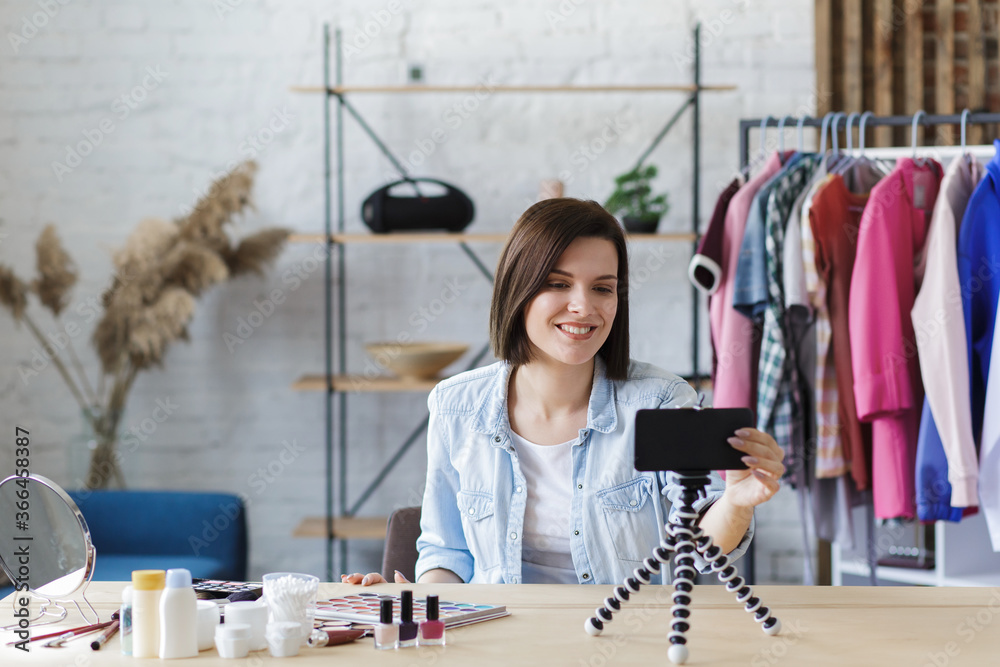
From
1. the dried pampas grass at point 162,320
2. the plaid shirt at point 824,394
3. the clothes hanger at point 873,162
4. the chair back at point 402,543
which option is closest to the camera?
the chair back at point 402,543

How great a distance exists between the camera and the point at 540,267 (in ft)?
5.40

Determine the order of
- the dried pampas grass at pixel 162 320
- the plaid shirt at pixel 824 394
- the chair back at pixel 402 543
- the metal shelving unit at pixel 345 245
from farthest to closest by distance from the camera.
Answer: the metal shelving unit at pixel 345 245 < the dried pampas grass at pixel 162 320 < the plaid shirt at pixel 824 394 < the chair back at pixel 402 543

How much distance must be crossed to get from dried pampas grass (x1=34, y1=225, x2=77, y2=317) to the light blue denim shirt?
1.83m

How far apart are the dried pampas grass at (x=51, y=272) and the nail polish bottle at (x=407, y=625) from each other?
90.3 inches

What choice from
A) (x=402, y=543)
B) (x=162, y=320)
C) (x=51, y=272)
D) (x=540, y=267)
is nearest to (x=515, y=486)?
(x=402, y=543)

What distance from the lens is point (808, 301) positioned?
8.24ft

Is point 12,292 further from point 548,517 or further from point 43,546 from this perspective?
point 548,517

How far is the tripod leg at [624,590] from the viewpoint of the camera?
1.24 m

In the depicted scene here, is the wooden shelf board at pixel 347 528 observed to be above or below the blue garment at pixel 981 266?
below

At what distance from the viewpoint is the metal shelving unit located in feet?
10.2

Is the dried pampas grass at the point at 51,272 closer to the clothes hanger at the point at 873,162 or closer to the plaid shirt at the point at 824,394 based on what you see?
the plaid shirt at the point at 824,394

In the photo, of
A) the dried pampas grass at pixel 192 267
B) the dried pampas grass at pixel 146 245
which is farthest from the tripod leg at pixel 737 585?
the dried pampas grass at pixel 146 245

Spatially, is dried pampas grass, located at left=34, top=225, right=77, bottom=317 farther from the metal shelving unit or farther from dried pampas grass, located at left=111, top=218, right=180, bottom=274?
the metal shelving unit

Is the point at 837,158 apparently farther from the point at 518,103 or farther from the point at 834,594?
the point at 834,594
